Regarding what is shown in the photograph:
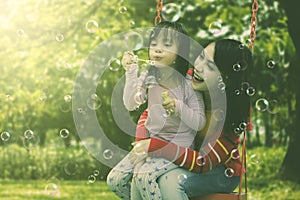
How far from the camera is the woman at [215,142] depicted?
242 cm

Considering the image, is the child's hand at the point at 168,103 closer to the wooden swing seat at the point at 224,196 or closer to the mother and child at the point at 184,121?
the mother and child at the point at 184,121

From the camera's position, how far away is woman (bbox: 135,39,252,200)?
242cm

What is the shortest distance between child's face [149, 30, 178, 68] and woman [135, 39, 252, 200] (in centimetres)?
12

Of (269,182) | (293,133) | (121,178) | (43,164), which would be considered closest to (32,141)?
(121,178)

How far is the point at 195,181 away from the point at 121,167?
13.1 inches

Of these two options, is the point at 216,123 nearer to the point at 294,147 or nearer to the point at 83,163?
the point at 294,147

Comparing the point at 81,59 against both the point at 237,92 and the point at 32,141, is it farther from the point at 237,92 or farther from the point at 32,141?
the point at 237,92

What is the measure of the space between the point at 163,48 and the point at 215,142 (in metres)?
0.45

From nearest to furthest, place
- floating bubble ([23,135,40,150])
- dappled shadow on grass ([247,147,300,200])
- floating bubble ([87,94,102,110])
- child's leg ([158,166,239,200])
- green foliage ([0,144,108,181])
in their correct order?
child's leg ([158,166,239,200]), floating bubble ([87,94,102,110]), floating bubble ([23,135,40,150]), dappled shadow on grass ([247,147,300,200]), green foliage ([0,144,108,181])

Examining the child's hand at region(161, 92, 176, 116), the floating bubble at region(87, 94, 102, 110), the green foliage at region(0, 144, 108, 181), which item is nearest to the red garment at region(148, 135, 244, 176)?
the child's hand at region(161, 92, 176, 116)

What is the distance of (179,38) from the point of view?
2.59 meters

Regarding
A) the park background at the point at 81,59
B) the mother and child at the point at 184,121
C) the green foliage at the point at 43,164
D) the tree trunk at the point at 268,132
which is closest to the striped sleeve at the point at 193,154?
the mother and child at the point at 184,121

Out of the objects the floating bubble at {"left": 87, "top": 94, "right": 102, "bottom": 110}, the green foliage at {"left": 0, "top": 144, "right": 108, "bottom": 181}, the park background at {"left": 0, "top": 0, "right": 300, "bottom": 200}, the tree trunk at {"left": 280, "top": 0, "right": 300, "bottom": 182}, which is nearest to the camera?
the floating bubble at {"left": 87, "top": 94, "right": 102, "bottom": 110}

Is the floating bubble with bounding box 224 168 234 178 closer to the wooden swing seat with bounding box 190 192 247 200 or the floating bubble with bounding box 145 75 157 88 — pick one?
the wooden swing seat with bounding box 190 192 247 200
